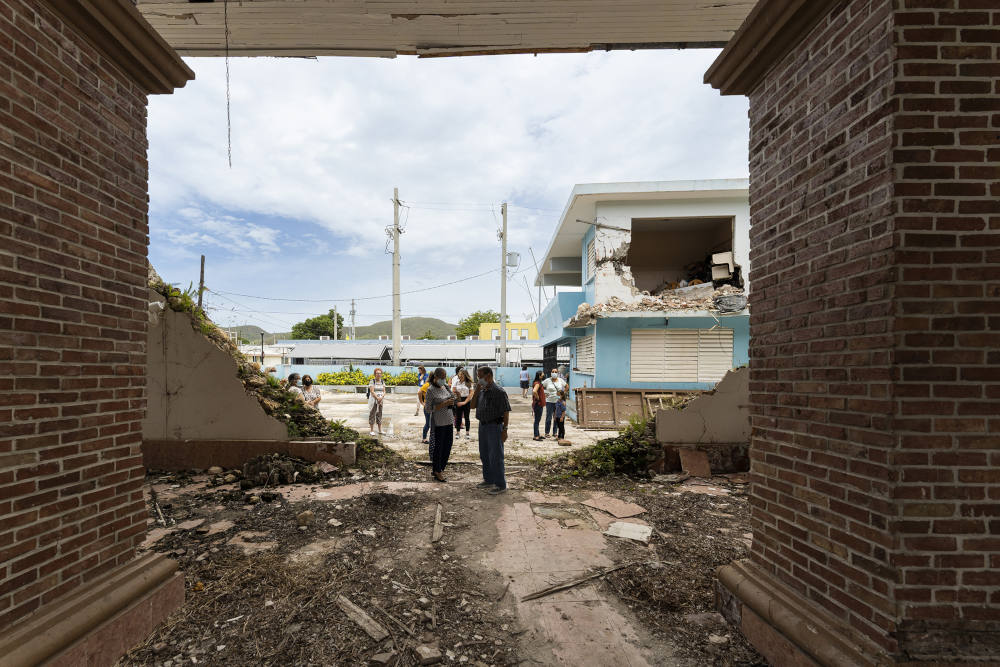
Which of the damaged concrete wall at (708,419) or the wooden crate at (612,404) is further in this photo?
the wooden crate at (612,404)

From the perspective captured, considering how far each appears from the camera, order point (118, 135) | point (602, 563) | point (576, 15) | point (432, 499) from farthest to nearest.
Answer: point (432, 499)
point (576, 15)
point (602, 563)
point (118, 135)

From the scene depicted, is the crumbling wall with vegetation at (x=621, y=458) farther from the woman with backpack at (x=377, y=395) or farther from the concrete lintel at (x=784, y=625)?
the woman with backpack at (x=377, y=395)

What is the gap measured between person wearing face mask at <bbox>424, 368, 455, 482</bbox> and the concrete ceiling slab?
431 centimetres

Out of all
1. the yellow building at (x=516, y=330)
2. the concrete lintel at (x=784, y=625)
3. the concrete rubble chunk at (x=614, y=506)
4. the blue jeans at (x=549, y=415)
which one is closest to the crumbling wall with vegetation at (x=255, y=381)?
the concrete rubble chunk at (x=614, y=506)

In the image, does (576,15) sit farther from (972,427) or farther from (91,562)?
(91,562)

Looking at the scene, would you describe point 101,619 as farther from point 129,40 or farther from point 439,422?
point 439,422

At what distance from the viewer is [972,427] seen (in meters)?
1.87

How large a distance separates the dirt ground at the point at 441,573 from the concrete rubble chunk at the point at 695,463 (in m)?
0.63

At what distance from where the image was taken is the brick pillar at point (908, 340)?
186 cm

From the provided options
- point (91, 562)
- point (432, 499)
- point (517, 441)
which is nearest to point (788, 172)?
point (91, 562)

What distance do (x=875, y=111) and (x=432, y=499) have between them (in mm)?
5537

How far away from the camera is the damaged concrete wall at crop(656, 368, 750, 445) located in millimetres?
6910

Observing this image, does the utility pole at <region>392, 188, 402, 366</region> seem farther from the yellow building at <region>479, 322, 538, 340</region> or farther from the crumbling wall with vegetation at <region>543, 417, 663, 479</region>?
the yellow building at <region>479, 322, 538, 340</region>

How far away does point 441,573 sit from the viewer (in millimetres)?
3719
